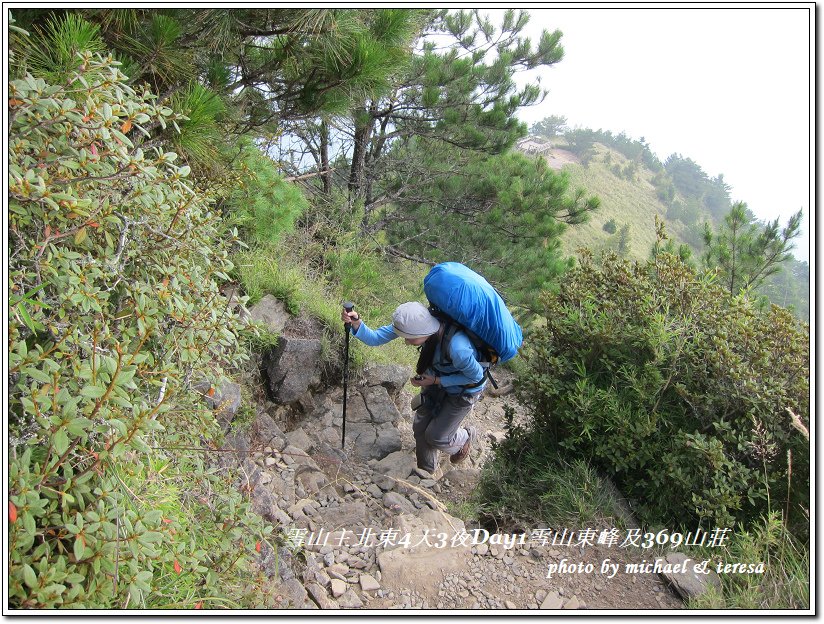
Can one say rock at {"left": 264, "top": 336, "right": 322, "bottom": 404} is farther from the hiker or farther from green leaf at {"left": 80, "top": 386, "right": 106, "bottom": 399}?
green leaf at {"left": 80, "top": 386, "right": 106, "bottom": 399}

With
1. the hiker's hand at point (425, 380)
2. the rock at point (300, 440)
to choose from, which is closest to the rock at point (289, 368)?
the rock at point (300, 440)

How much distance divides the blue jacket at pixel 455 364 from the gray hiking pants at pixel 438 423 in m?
Result: 0.14

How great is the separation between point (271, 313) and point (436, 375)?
74.9 inches

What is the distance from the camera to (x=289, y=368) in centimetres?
493

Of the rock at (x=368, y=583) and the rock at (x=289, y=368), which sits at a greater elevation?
the rock at (x=289, y=368)

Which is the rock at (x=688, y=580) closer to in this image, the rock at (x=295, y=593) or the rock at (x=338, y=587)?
the rock at (x=338, y=587)

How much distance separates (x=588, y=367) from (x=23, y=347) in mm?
3210

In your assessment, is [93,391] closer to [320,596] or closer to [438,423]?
[320,596]

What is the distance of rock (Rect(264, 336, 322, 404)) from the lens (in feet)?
16.1

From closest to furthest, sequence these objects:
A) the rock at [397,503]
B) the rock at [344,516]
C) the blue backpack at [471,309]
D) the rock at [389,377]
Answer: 1. the rock at [344,516]
2. the blue backpack at [471,309]
3. the rock at [397,503]
4. the rock at [389,377]

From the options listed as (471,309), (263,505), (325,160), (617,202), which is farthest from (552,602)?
(617,202)

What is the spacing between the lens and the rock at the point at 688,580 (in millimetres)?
2535

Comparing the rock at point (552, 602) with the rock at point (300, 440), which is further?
the rock at point (300, 440)

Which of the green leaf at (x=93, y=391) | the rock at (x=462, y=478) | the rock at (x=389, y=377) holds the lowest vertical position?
the rock at (x=462, y=478)
